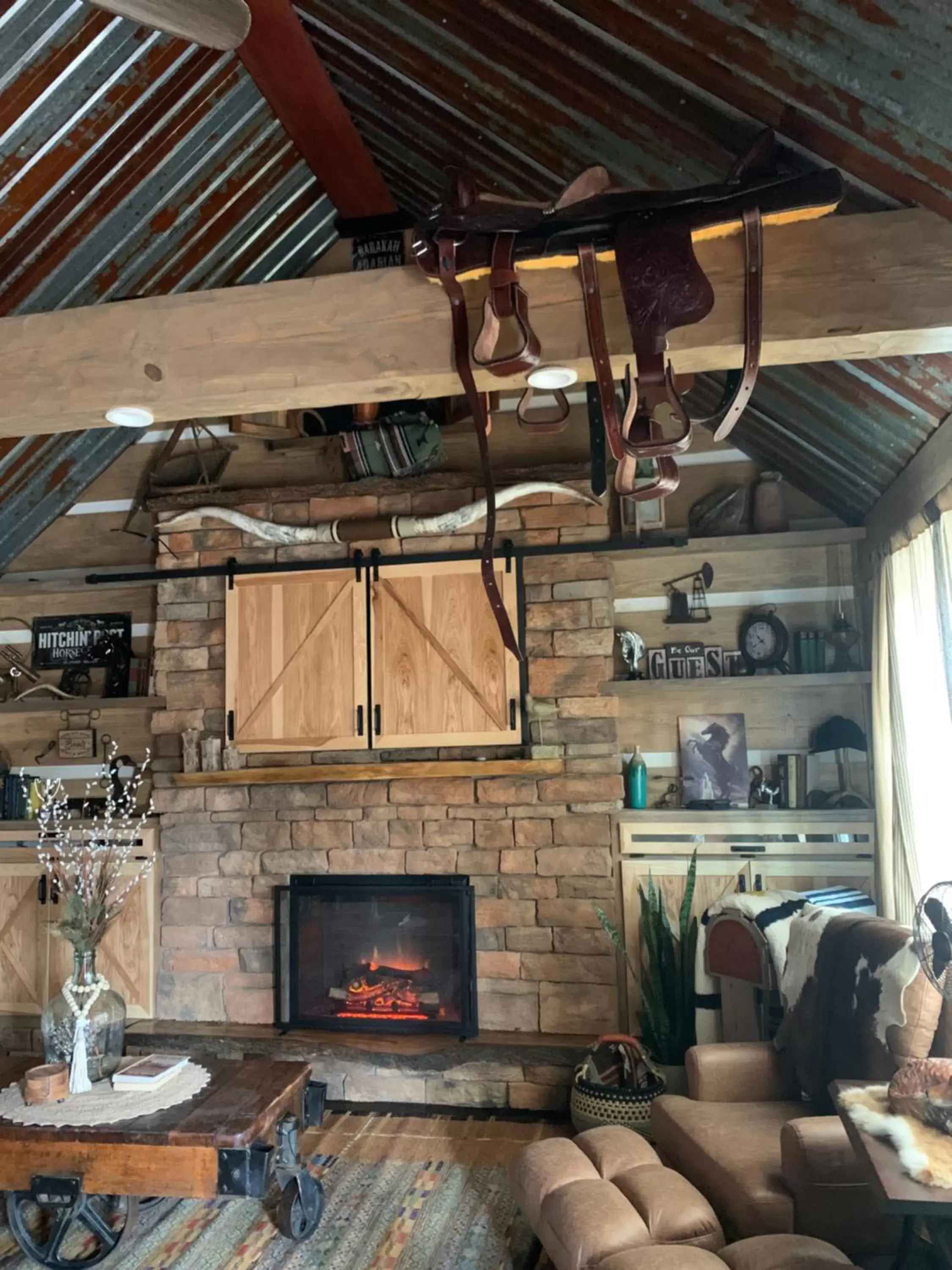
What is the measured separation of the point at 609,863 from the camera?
179 inches

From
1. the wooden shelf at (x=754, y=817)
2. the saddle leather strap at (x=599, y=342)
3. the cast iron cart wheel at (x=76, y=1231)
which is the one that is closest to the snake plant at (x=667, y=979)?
the wooden shelf at (x=754, y=817)

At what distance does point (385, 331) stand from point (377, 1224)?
3.03 m

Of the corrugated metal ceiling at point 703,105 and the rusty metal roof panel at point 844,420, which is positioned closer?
the corrugated metal ceiling at point 703,105

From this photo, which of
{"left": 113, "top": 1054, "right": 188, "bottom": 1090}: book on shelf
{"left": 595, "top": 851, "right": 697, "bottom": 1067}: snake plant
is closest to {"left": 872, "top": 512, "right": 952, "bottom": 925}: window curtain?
{"left": 595, "top": 851, "right": 697, "bottom": 1067}: snake plant

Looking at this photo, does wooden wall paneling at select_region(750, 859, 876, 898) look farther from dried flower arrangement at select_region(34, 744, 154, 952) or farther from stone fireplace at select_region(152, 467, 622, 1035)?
dried flower arrangement at select_region(34, 744, 154, 952)

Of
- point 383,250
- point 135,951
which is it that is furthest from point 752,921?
point 383,250

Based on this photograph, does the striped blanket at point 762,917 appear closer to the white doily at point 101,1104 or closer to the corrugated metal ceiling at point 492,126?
the corrugated metal ceiling at point 492,126

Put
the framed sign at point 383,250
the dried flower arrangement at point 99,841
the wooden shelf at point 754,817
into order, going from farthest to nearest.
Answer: the framed sign at point 383,250 → the wooden shelf at point 754,817 → the dried flower arrangement at point 99,841

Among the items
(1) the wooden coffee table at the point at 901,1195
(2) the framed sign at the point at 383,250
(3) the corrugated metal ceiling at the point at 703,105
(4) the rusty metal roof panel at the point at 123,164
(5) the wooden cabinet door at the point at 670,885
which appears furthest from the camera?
(2) the framed sign at the point at 383,250

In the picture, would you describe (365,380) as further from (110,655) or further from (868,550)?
(110,655)

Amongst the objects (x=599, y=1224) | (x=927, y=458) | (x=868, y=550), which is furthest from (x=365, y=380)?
(x=868, y=550)

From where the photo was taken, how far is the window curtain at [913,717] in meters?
3.35

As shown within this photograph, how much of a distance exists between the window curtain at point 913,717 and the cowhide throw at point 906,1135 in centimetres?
140

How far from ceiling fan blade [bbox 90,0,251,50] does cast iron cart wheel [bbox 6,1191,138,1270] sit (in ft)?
10.7
